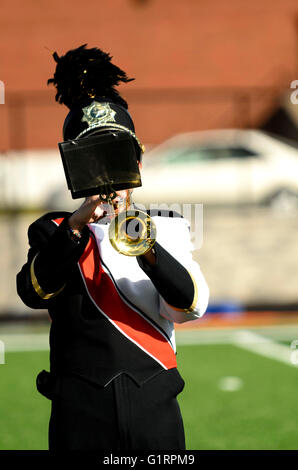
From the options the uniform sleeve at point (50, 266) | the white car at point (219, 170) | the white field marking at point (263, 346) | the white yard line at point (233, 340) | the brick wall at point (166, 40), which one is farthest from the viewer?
the brick wall at point (166, 40)

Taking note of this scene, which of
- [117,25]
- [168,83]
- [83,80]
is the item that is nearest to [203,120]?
[168,83]

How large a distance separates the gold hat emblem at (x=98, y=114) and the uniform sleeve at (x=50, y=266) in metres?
0.30

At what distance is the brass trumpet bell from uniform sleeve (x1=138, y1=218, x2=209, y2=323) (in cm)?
7

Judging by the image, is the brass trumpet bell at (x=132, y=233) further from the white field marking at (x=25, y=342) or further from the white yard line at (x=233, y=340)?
the white field marking at (x=25, y=342)

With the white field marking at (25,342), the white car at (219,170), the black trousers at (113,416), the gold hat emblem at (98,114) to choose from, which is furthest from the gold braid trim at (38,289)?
the white car at (219,170)

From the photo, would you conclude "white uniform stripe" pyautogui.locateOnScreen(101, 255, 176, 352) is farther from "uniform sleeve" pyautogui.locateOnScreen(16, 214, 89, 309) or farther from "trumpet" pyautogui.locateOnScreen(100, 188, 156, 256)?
"trumpet" pyautogui.locateOnScreen(100, 188, 156, 256)

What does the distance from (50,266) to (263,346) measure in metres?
7.80

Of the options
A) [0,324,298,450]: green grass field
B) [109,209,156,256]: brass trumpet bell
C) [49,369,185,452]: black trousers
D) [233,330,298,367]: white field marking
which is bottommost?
[233,330,298,367]: white field marking

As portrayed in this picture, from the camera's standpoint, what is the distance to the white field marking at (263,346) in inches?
353

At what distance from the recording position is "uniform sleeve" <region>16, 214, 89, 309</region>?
2.20 m

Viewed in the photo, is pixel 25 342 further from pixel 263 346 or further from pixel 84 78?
pixel 84 78

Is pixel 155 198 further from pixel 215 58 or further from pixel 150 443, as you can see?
pixel 150 443

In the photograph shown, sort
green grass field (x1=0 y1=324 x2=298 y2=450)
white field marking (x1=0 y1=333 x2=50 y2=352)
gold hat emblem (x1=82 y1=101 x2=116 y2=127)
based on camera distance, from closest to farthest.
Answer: gold hat emblem (x1=82 y1=101 x2=116 y2=127)
green grass field (x1=0 y1=324 x2=298 y2=450)
white field marking (x1=0 y1=333 x2=50 y2=352)

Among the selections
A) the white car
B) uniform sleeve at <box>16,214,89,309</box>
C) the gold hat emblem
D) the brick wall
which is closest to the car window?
the white car
